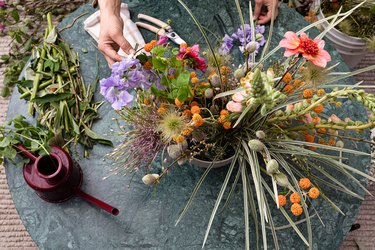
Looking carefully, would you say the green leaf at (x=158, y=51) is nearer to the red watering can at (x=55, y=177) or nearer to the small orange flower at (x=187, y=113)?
the small orange flower at (x=187, y=113)

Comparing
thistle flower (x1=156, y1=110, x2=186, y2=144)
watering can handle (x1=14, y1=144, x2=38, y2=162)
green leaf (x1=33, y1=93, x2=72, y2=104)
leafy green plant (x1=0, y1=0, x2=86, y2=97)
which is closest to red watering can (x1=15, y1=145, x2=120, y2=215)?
watering can handle (x1=14, y1=144, x2=38, y2=162)

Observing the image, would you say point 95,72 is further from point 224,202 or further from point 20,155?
point 224,202

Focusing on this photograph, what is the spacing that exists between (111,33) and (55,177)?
35 cm

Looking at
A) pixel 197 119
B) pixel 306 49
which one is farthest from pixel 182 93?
pixel 306 49

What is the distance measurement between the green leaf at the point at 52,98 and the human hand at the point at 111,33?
137 mm

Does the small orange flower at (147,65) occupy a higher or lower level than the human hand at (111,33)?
higher

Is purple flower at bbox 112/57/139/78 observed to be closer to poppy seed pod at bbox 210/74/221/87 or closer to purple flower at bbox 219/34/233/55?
poppy seed pod at bbox 210/74/221/87

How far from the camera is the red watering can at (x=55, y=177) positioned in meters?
0.84

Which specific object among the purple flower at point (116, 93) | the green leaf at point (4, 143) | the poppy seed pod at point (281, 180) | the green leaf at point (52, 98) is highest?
the purple flower at point (116, 93)

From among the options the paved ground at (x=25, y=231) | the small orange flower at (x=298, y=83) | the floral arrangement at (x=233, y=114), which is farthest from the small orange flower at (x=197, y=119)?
the paved ground at (x=25, y=231)

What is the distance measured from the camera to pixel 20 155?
0.93 metres

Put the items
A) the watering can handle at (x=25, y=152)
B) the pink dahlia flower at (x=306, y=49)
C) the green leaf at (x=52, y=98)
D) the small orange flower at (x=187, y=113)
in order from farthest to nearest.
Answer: the green leaf at (x=52, y=98) → the watering can handle at (x=25, y=152) → the small orange flower at (x=187, y=113) → the pink dahlia flower at (x=306, y=49)

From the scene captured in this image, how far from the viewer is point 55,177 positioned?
83 cm

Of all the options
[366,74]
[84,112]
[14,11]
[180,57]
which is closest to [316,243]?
[180,57]
